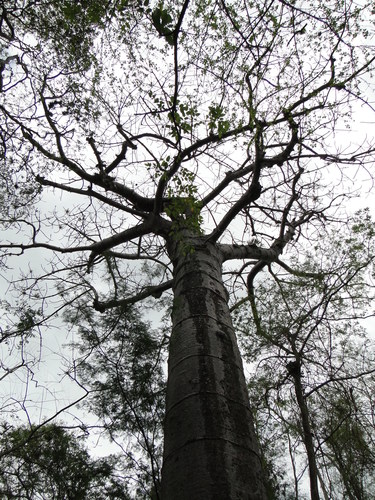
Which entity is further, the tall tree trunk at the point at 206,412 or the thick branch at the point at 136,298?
the thick branch at the point at 136,298

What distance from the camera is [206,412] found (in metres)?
1.29

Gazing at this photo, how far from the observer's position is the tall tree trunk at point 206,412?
3.58ft

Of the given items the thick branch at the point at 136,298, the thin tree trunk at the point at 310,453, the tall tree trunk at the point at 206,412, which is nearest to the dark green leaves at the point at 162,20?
the tall tree trunk at the point at 206,412

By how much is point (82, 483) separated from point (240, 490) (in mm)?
3133

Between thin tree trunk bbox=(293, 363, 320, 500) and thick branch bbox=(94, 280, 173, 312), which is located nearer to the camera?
thin tree trunk bbox=(293, 363, 320, 500)

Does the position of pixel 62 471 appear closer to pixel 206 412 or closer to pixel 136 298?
pixel 136 298

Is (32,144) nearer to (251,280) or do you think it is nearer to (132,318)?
(132,318)

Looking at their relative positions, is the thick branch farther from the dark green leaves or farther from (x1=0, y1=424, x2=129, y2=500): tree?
the dark green leaves

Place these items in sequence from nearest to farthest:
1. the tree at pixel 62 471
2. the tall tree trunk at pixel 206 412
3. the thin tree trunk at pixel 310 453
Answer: the tall tree trunk at pixel 206 412
the thin tree trunk at pixel 310 453
the tree at pixel 62 471

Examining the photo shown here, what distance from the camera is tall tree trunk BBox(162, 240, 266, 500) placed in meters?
1.09

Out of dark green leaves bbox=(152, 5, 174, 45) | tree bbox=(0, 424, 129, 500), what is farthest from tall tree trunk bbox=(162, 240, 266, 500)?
tree bbox=(0, 424, 129, 500)

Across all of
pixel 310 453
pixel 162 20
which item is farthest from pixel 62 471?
pixel 162 20

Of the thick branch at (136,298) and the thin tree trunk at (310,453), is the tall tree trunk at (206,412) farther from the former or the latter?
the thin tree trunk at (310,453)

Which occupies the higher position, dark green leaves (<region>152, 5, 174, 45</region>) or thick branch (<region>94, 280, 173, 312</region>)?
thick branch (<region>94, 280, 173, 312</region>)
